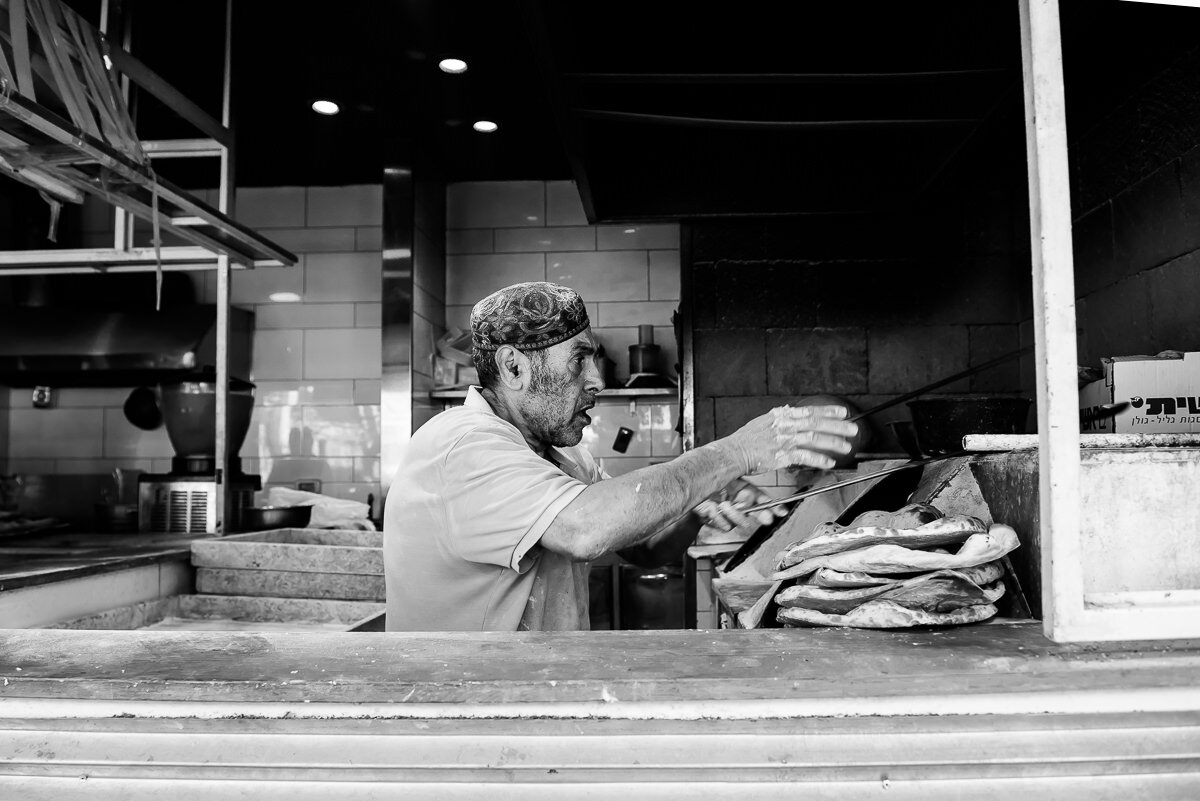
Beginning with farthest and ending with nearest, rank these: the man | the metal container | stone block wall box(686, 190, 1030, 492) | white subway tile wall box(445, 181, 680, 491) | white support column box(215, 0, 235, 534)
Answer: white subway tile wall box(445, 181, 680, 491)
the metal container
stone block wall box(686, 190, 1030, 492)
white support column box(215, 0, 235, 534)
the man

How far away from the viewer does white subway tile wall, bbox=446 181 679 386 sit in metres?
5.07

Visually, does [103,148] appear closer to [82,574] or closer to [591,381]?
[82,574]

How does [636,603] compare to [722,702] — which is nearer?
[722,702]

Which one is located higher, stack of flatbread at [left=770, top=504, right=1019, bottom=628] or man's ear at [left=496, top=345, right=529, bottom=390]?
man's ear at [left=496, top=345, right=529, bottom=390]

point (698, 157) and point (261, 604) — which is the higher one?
point (698, 157)

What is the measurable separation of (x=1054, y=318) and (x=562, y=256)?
423 centimetres

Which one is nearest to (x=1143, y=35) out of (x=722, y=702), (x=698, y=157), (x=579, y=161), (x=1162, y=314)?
(x=1162, y=314)

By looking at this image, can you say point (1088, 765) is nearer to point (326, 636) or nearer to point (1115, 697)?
point (1115, 697)

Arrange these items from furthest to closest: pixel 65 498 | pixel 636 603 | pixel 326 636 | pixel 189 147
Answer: pixel 65 498
pixel 636 603
pixel 189 147
pixel 326 636

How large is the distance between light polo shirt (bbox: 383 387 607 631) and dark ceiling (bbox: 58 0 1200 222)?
3.24 feet

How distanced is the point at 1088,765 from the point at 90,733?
118 cm

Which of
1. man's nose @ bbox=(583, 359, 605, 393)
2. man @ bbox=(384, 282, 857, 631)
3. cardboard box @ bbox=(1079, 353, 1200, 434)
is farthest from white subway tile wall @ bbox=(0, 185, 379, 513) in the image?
cardboard box @ bbox=(1079, 353, 1200, 434)

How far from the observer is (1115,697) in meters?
1.00

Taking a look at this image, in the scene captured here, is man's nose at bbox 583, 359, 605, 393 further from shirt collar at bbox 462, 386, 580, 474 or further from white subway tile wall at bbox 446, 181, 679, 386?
white subway tile wall at bbox 446, 181, 679, 386
